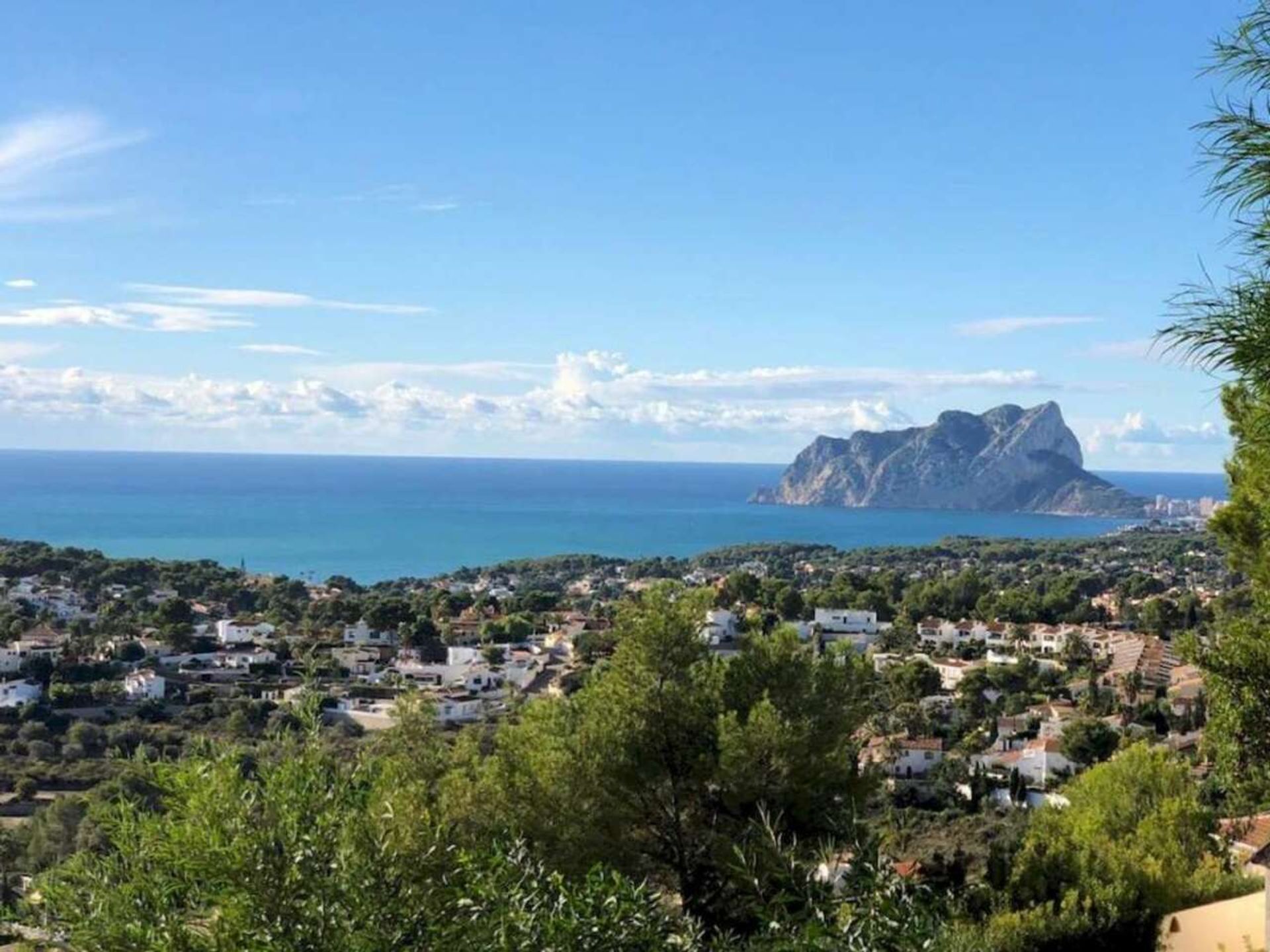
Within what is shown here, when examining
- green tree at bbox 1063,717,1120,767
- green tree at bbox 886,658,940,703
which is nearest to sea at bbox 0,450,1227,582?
green tree at bbox 886,658,940,703

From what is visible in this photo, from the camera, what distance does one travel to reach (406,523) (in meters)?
117

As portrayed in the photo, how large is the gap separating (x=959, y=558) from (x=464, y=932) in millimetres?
81032

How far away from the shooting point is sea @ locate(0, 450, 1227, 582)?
88188mm

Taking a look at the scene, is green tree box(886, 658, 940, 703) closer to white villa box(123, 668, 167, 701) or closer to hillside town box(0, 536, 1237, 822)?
hillside town box(0, 536, 1237, 822)

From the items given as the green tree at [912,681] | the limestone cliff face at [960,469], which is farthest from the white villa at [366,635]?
the limestone cliff face at [960,469]

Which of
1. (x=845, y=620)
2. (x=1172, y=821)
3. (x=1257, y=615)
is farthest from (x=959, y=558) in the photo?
(x=1257, y=615)

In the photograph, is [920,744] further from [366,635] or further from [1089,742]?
[366,635]

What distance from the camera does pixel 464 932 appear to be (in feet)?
10.7

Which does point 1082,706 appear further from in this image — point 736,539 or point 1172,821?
point 736,539

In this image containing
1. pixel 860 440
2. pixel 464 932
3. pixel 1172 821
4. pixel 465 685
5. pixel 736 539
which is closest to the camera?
pixel 464 932

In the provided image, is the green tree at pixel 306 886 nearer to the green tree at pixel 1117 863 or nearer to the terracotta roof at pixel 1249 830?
the green tree at pixel 1117 863

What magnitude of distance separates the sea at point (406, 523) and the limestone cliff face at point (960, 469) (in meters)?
6.15

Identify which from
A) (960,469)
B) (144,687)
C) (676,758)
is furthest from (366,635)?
(960,469)

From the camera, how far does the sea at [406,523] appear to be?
289 feet
